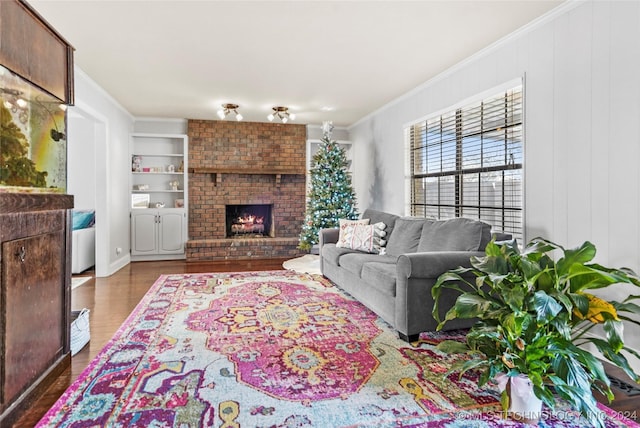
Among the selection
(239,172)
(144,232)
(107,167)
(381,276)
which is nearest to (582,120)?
(381,276)

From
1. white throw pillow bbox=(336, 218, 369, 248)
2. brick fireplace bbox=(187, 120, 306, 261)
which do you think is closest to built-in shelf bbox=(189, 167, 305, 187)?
brick fireplace bbox=(187, 120, 306, 261)

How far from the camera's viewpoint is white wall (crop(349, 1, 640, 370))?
237cm

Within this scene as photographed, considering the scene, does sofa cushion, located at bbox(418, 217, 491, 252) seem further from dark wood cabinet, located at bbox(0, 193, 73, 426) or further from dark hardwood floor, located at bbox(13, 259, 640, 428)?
dark wood cabinet, located at bbox(0, 193, 73, 426)

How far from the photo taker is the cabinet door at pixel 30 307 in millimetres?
1799

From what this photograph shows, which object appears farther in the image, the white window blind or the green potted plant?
the white window blind

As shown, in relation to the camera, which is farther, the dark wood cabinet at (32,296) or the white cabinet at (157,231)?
the white cabinet at (157,231)

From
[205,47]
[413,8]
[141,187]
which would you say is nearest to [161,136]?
[141,187]

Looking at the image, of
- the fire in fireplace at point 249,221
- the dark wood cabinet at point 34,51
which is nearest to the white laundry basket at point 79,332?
the dark wood cabinet at point 34,51

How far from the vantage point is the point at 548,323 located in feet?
5.91

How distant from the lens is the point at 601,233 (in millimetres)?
2541

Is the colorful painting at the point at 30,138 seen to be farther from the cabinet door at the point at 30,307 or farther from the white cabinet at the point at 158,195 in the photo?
the white cabinet at the point at 158,195

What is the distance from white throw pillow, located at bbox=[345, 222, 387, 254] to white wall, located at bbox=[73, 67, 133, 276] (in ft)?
11.4

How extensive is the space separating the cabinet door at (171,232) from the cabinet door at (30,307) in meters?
4.41

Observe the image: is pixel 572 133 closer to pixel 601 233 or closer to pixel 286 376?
pixel 601 233
